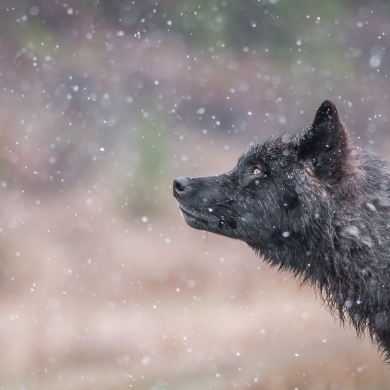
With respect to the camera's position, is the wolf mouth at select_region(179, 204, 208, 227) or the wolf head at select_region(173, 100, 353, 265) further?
the wolf mouth at select_region(179, 204, 208, 227)

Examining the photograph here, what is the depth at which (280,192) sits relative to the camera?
11.4ft

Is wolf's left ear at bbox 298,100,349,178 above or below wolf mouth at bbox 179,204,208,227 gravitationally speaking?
above

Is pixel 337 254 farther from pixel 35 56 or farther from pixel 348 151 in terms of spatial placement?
pixel 35 56

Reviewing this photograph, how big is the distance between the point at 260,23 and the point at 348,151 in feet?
24.2

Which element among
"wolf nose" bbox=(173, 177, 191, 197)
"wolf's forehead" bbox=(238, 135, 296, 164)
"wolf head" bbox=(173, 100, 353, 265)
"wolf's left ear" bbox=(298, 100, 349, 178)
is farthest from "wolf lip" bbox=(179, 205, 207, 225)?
"wolf's left ear" bbox=(298, 100, 349, 178)

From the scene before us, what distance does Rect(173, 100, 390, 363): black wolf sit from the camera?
3193 mm

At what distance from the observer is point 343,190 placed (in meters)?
3.30

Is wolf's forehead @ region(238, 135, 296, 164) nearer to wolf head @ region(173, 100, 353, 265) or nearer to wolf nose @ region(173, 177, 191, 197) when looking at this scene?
wolf head @ region(173, 100, 353, 265)

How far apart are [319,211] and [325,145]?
46 centimetres

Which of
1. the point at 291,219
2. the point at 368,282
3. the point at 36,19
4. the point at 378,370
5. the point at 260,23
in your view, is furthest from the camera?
the point at 260,23

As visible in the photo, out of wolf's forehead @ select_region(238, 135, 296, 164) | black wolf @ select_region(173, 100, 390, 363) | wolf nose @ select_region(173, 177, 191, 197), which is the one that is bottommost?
black wolf @ select_region(173, 100, 390, 363)

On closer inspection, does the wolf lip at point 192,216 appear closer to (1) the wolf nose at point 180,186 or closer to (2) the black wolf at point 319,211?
(2) the black wolf at point 319,211

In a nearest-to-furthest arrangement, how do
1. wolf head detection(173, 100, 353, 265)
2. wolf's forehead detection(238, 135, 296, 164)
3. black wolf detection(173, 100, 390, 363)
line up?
1. black wolf detection(173, 100, 390, 363)
2. wolf head detection(173, 100, 353, 265)
3. wolf's forehead detection(238, 135, 296, 164)

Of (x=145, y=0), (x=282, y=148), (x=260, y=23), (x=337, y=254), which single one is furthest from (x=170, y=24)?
(x=337, y=254)
